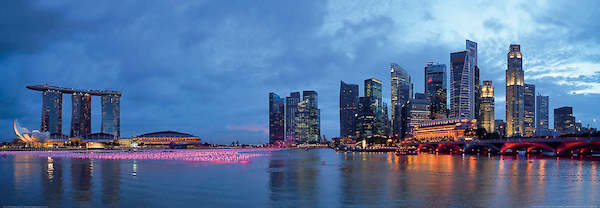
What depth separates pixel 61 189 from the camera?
125 ft

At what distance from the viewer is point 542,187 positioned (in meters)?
42.2

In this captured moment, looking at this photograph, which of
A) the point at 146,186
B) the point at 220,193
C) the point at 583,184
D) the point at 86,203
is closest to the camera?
the point at 86,203

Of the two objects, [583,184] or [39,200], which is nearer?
[39,200]

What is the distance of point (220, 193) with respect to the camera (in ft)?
120

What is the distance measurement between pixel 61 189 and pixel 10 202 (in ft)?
24.5

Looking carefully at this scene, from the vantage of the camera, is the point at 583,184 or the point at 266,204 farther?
the point at 583,184

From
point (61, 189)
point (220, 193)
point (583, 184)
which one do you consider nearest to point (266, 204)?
point (220, 193)

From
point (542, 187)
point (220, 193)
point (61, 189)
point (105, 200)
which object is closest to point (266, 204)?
point (220, 193)

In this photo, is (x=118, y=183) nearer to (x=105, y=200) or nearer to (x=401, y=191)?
(x=105, y=200)

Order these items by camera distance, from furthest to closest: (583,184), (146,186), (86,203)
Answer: (583,184), (146,186), (86,203)

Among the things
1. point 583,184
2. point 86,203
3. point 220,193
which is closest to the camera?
point 86,203

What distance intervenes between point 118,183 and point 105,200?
1271 centimetres

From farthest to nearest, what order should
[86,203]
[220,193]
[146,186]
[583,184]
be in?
[583,184] → [146,186] → [220,193] → [86,203]

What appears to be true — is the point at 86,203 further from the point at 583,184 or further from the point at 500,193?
the point at 583,184
